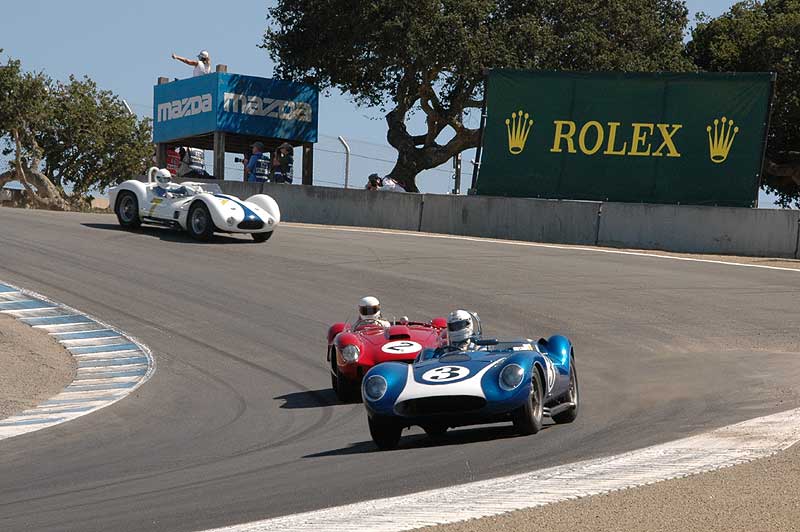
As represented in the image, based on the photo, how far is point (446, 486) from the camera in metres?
6.38

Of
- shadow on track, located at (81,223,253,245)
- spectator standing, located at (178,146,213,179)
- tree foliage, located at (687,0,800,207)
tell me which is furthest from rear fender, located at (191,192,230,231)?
tree foliage, located at (687,0,800,207)

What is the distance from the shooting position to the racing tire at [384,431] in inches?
329

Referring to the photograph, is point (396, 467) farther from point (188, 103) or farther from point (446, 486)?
point (188, 103)

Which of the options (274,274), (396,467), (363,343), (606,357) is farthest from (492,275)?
(396,467)

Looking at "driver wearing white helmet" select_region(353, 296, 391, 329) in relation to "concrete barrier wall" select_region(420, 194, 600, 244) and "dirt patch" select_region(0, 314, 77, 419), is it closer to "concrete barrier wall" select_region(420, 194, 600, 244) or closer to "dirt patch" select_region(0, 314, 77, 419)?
"dirt patch" select_region(0, 314, 77, 419)

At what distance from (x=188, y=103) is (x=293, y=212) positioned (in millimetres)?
6295

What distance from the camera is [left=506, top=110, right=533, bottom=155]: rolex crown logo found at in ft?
84.1

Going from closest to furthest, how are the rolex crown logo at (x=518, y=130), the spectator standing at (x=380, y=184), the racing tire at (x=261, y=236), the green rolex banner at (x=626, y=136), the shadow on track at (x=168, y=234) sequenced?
the shadow on track at (x=168, y=234) < the racing tire at (x=261, y=236) < the green rolex banner at (x=626, y=136) < the rolex crown logo at (x=518, y=130) < the spectator standing at (x=380, y=184)

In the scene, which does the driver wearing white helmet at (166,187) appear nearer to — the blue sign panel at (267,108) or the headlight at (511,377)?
the blue sign panel at (267,108)

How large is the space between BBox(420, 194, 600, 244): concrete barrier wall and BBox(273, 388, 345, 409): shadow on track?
1295 cm

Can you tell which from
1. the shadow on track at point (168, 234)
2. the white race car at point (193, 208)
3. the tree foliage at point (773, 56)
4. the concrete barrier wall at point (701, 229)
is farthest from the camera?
the tree foliage at point (773, 56)

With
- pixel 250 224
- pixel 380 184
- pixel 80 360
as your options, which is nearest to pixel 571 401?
pixel 80 360

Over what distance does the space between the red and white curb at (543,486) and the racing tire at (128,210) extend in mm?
17233

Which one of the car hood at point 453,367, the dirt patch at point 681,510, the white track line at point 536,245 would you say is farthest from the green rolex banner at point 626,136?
the dirt patch at point 681,510
